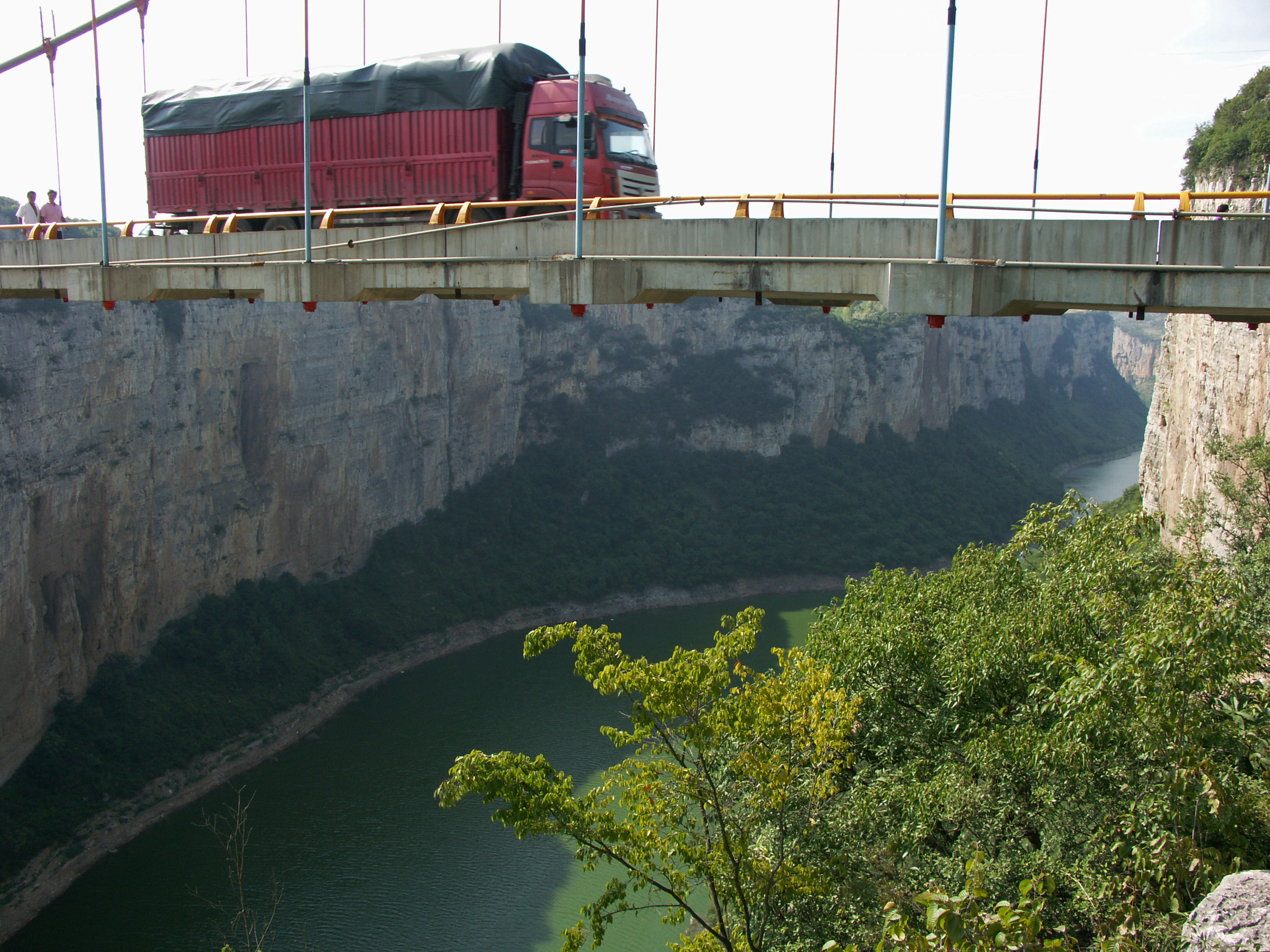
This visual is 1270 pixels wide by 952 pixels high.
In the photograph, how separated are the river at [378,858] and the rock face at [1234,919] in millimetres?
19869

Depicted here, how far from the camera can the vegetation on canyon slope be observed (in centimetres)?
3272

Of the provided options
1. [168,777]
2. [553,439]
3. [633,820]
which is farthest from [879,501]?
[633,820]

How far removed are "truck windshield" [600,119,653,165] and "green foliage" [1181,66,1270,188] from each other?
59.4ft

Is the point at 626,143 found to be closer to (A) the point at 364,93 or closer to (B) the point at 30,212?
(A) the point at 364,93

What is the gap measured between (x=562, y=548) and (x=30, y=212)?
36.4 m

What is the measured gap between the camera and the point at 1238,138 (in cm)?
2906

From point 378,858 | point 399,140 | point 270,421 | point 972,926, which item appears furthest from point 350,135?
point 270,421

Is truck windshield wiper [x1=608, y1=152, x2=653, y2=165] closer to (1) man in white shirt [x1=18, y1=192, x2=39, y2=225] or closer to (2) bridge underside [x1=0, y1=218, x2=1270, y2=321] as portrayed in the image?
(2) bridge underside [x1=0, y1=218, x2=1270, y2=321]

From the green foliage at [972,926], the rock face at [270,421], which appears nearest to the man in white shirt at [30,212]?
the rock face at [270,421]

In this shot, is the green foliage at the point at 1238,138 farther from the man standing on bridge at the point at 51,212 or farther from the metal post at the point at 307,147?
the man standing on bridge at the point at 51,212

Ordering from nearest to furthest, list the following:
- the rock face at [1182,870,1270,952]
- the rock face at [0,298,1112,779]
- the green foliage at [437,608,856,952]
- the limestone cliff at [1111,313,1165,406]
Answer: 1. the rock face at [1182,870,1270,952]
2. the green foliage at [437,608,856,952]
3. the rock face at [0,298,1112,779]
4. the limestone cliff at [1111,313,1165,406]

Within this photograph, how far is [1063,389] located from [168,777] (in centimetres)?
9279

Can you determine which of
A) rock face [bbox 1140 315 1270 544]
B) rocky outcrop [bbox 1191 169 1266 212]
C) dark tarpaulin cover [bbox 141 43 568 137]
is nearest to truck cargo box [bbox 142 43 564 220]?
dark tarpaulin cover [bbox 141 43 568 137]

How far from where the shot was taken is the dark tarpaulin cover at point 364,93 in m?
20.4
